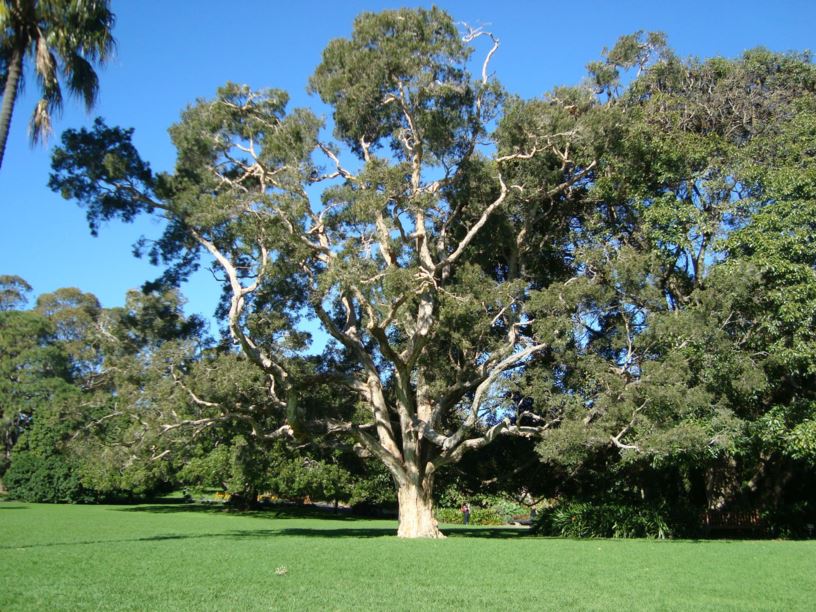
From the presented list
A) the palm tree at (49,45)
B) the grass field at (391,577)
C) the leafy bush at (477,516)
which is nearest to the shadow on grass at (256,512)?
the leafy bush at (477,516)

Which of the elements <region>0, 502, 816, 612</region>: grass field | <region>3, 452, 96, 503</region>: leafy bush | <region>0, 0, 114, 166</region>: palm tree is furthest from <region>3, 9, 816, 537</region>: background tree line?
<region>3, 452, 96, 503</region>: leafy bush

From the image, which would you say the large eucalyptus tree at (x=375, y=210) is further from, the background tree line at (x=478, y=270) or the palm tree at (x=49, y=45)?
the palm tree at (x=49, y=45)

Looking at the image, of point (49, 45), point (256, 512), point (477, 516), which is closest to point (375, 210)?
point (49, 45)

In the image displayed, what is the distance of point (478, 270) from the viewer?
65.2 ft

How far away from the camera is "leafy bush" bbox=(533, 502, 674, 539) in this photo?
22.2 m

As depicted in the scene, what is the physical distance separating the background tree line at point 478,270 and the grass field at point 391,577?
382cm

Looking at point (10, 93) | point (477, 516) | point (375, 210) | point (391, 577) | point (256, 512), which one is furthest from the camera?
point (256, 512)

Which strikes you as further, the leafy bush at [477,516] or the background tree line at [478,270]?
the leafy bush at [477,516]

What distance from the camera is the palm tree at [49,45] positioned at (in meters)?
11.0

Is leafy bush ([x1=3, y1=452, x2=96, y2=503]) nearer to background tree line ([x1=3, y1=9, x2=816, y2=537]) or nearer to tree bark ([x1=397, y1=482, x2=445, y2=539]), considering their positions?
background tree line ([x1=3, y1=9, x2=816, y2=537])

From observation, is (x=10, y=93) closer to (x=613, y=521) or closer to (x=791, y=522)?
(x=613, y=521)

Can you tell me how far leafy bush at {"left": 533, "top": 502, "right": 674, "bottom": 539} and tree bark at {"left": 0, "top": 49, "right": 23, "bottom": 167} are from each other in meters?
19.6

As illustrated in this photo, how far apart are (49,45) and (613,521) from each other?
20.3 meters

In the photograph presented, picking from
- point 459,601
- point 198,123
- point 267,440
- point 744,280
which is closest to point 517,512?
point 267,440
